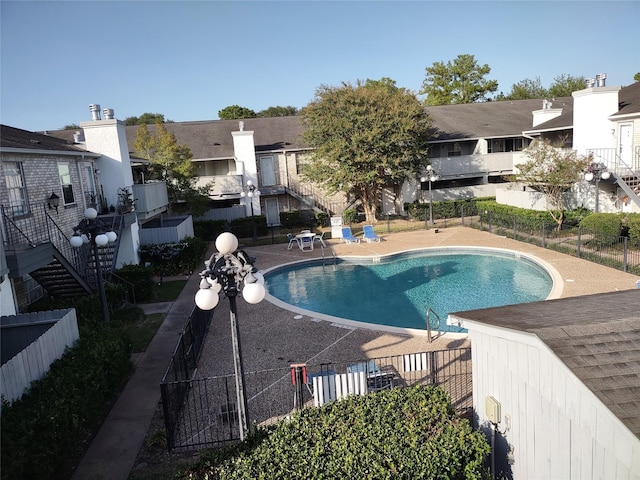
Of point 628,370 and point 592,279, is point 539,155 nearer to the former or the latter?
point 592,279

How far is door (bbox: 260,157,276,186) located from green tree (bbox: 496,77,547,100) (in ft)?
138

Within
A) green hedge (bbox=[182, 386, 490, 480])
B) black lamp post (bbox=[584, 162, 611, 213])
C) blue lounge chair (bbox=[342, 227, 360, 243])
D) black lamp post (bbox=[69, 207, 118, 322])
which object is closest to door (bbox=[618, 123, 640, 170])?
black lamp post (bbox=[584, 162, 611, 213])

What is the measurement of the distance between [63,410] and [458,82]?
199ft

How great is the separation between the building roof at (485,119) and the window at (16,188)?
25760mm

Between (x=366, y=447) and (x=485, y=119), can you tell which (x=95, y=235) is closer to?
(x=366, y=447)

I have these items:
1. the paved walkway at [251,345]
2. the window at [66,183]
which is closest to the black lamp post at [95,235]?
the paved walkway at [251,345]

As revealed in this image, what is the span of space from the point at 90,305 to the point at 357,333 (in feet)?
24.8

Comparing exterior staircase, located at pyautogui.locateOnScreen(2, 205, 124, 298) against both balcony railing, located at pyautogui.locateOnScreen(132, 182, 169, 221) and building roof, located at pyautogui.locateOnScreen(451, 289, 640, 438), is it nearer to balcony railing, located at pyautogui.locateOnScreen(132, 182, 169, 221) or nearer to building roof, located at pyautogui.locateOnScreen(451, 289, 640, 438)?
balcony railing, located at pyautogui.locateOnScreen(132, 182, 169, 221)

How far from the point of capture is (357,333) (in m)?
12.3

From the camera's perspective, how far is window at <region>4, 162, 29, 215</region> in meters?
12.8

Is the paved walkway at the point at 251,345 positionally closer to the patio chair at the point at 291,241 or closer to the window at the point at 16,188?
the window at the point at 16,188

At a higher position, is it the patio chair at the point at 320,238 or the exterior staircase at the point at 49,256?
the exterior staircase at the point at 49,256

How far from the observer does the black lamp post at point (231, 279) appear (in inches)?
226

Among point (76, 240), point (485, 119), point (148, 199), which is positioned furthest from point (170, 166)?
point (485, 119)
